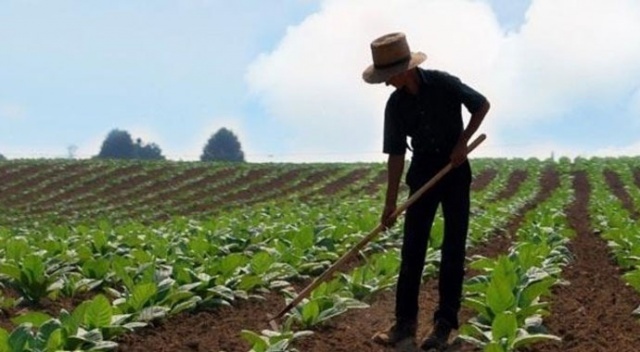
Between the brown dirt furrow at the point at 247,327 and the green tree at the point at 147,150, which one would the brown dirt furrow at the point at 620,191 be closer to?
the brown dirt furrow at the point at 247,327

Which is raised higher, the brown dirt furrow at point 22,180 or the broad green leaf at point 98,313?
the brown dirt furrow at point 22,180

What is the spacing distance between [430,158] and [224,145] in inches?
3878

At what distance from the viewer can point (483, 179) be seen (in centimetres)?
3288

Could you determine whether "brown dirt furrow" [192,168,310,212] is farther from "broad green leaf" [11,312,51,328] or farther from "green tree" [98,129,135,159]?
"green tree" [98,129,135,159]

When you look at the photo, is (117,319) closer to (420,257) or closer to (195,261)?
(420,257)

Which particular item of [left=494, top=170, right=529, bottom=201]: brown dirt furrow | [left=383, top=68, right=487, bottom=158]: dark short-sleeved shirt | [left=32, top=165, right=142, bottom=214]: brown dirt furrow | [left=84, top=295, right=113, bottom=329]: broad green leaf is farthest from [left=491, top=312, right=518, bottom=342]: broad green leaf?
[left=32, top=165, right=142, bottom=214]: brown dirt furrow

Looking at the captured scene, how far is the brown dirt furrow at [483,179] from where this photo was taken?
2970cm

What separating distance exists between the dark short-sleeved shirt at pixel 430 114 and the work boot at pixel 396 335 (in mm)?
1148

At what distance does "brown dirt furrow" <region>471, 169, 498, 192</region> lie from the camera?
29695mm

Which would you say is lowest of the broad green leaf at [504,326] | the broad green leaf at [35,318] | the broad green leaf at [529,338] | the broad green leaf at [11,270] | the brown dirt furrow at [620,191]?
the broad green leaf at [529,338]

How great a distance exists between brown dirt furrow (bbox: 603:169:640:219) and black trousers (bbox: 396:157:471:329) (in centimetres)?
1335

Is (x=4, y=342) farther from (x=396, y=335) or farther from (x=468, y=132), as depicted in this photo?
(x=468, y=132)

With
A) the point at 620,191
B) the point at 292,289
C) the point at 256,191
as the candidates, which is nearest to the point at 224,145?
the point at 256,191

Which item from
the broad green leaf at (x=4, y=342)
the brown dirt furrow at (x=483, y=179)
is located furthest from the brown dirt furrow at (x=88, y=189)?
the broad green leaf at (x=4, y=342)
